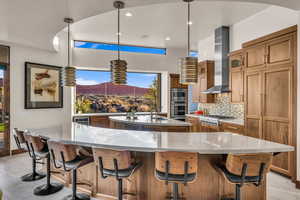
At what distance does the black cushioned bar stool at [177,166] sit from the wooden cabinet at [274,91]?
94.7 inches

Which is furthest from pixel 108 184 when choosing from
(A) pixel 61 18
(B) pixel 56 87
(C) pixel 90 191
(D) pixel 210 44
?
(D) pixel 210 44

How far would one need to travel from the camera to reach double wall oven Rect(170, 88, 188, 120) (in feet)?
26.3

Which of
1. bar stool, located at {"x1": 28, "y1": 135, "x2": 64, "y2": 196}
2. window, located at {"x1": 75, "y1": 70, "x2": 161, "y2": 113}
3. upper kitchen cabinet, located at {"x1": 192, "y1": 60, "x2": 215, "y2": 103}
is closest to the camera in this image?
bar stool, located at {"x1": 28, "y1": 135, "x2": 64, "y2": 196}

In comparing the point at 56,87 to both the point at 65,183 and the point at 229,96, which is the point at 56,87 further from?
the point at 229,96

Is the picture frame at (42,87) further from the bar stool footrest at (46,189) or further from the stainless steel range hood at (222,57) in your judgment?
the stainless steel range hood at (222,57)

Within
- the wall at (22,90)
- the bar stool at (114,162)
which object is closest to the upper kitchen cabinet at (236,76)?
the bar stool at (114,162)

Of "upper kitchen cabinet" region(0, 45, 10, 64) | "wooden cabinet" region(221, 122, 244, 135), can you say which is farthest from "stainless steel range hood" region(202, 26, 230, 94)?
"upper kitchen cabinet" region(0, 45, 10, 64)

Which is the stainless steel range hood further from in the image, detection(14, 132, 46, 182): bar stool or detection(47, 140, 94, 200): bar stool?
detection(14, 132, 46, 182): bar stool

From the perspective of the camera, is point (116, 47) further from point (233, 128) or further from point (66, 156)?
point (66, 156)

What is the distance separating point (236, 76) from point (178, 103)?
336 centimetres

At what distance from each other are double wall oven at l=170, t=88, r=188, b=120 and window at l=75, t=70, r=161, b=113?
0.69m

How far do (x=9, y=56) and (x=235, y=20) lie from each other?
5886 millimetres

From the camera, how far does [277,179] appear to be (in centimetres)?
354

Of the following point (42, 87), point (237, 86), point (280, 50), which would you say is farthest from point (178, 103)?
point (42, 87)
